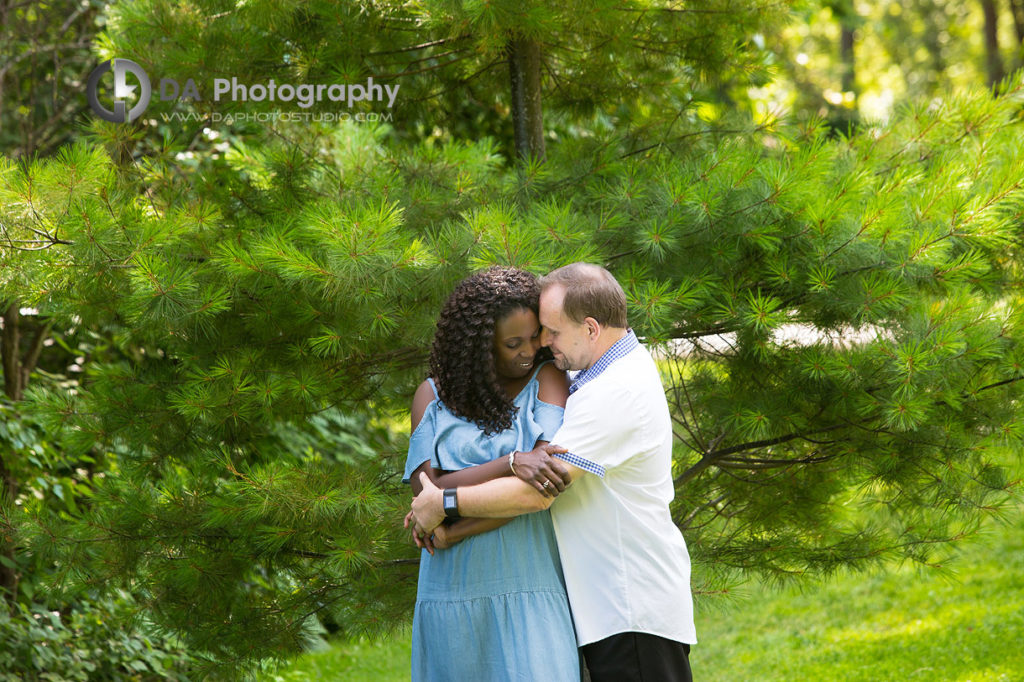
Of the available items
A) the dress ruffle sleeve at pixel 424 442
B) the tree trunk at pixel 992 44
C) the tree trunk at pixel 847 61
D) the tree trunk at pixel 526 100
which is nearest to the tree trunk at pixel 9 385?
the tree trunk at pixel 526 100

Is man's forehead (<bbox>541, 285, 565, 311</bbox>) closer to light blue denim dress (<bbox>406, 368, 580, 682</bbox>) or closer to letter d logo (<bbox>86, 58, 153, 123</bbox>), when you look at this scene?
light blue denim dress (<bbox>406, 368, 580, 682</bbox>)

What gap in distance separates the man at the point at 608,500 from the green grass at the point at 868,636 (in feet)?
8.23

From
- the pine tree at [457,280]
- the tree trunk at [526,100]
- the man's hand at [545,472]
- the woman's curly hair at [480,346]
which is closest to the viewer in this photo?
the man's hand at [545,472]

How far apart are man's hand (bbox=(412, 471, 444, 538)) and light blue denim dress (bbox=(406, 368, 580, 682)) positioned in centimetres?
8

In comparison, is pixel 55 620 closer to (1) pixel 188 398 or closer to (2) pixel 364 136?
(1) pixel 188 398

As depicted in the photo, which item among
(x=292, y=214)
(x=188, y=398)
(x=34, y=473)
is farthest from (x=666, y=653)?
(x=34, y=473)

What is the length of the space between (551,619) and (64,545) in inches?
73.3

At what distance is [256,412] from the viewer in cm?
301

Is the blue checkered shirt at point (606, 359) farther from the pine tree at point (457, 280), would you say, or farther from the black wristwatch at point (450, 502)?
the pine tree at point (457, 280)

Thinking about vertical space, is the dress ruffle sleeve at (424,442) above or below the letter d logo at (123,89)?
below

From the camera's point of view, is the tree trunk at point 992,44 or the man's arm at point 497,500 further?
the tree trunk at point 992,44

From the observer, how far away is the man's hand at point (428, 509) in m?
2.08

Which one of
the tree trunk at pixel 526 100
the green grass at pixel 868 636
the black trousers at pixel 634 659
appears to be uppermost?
the tree trunk at pixel 526 100

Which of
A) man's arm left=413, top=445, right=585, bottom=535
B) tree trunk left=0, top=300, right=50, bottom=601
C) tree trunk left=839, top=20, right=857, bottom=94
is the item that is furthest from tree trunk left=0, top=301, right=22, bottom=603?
tree trunk left=839, top=20, right=857, bottom=94
